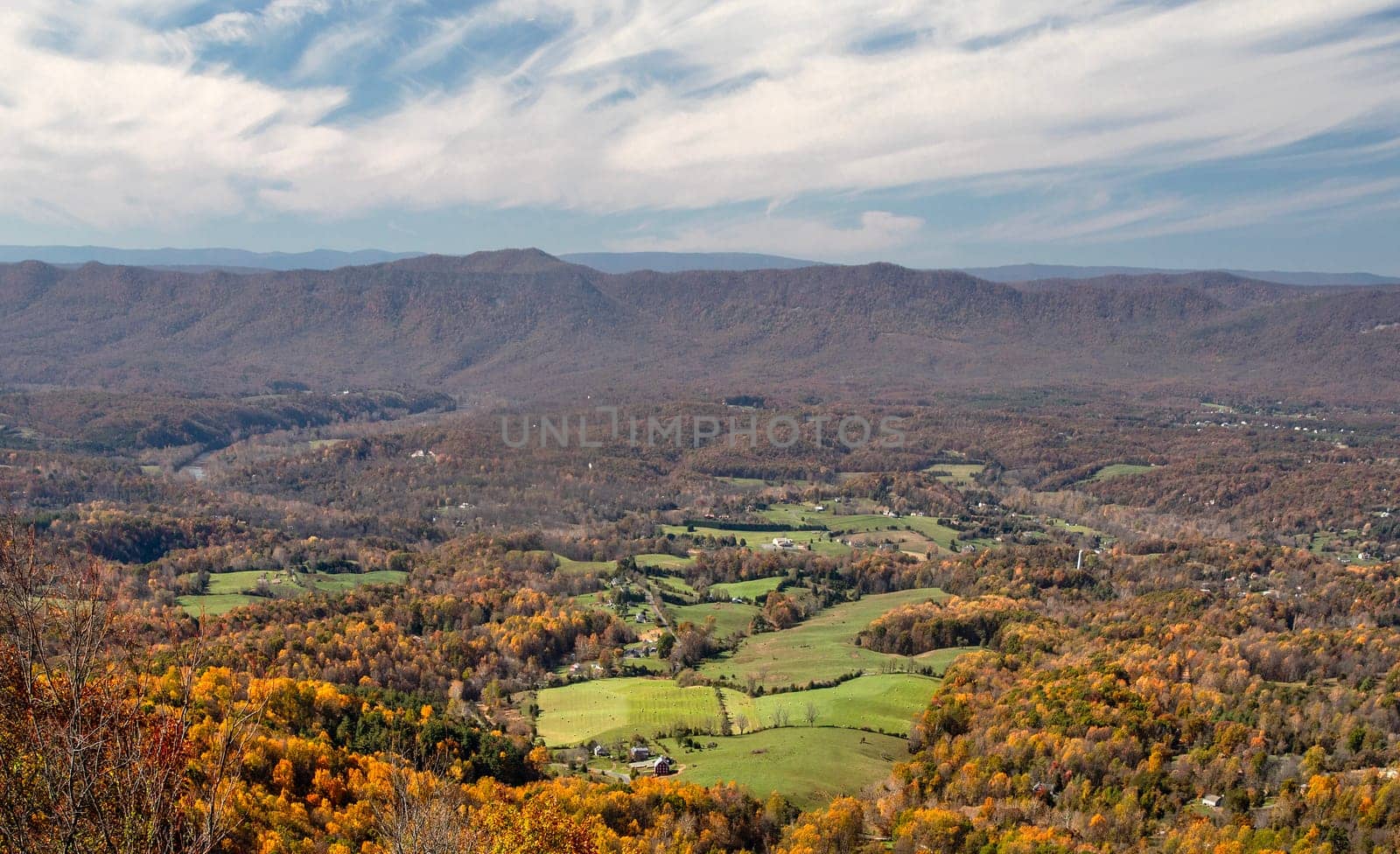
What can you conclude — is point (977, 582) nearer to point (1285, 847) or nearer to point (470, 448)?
point (1285, 847)

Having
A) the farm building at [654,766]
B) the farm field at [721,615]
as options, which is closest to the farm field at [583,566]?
the farm field at [721,615]

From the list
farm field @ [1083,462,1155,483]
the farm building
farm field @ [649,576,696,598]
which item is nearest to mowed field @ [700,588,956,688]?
farm field @ [649,576,696,598]

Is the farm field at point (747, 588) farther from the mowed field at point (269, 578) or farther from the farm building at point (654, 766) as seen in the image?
the farm building at point (654, 766)

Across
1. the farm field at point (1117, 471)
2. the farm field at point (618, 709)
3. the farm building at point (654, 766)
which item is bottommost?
the farm field at point (618, 709)

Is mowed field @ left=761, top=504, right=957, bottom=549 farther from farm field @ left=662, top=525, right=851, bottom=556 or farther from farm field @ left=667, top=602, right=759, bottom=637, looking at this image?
farm field @ left=667, top=602, right=759, bottom=637

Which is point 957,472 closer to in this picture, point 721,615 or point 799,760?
point 721,615

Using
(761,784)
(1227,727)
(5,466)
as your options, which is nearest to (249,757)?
(761,784)

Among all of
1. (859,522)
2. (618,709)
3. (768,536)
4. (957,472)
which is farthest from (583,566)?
(957,472)
